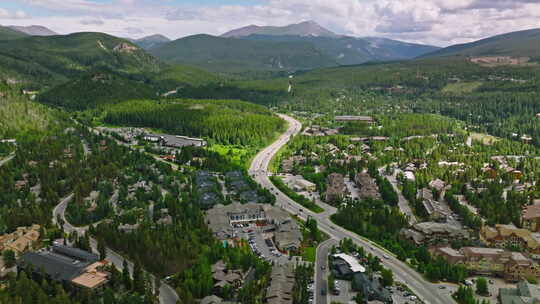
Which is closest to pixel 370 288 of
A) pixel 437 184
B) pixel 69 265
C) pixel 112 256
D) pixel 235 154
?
pixel 112 256

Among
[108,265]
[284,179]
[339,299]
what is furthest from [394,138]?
[108,265]

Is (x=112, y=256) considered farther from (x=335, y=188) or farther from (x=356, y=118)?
(x=356, y=118)

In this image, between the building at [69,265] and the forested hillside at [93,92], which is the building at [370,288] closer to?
the building at [69,265]

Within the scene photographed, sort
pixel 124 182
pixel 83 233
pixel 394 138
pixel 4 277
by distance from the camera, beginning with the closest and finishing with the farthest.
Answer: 1. pixel 4 277
2. pixel 83 233
3. pixel 124 182
4. pixel 394 138

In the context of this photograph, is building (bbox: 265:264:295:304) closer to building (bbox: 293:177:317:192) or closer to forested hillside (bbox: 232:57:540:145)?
building (bbox: 293:177:317:192)

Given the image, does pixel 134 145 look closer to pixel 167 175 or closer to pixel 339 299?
pixel 167 175

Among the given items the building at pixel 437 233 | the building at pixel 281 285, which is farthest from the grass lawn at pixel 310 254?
the building at pixel 437 233
